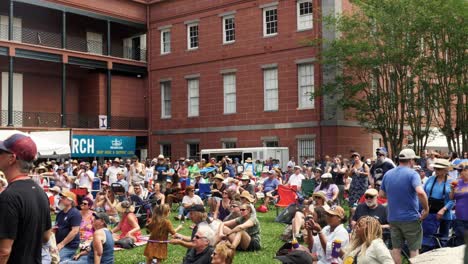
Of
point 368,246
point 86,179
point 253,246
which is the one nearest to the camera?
point 368,246

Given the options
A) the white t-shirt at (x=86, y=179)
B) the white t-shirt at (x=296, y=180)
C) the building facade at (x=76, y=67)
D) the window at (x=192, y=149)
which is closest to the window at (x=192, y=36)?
the building facade at (x=76, y=67)

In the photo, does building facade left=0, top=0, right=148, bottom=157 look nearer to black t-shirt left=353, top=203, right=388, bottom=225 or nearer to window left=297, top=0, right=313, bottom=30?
window left=297, top=0, right=313, bottom=30

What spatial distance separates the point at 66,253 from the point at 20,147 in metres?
5.87

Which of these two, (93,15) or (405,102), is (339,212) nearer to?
(405,102)

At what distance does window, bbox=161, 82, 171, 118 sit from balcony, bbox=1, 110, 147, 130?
59.4 inches

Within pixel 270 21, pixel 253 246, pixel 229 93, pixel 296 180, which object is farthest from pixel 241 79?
pixel 253 246

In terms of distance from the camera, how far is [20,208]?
3.87 meters

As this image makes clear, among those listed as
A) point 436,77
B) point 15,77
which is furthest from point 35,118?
point 436,77

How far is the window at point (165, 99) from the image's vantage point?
34844 mm

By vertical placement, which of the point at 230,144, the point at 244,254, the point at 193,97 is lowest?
the point at 244,254

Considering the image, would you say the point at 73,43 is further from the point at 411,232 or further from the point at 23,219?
the point at 23,219

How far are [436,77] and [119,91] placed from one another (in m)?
17.9

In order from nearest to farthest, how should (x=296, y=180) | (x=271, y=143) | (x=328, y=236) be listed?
(x=328, y=236) < (x=296, y=180) < (x=271, y=143)

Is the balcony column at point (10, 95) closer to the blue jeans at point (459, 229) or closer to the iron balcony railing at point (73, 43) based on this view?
the iron balcony railing at point (73, 43)
